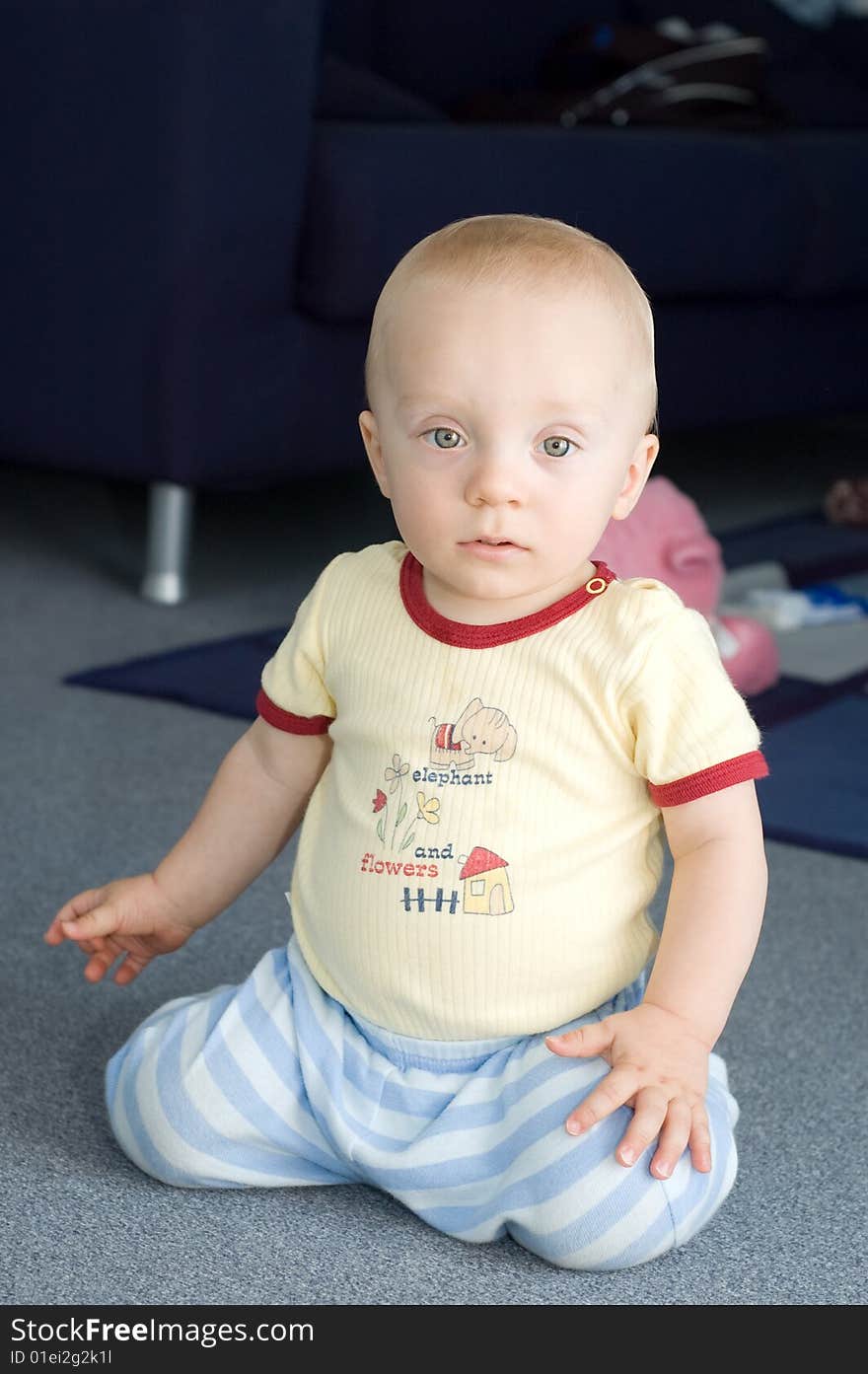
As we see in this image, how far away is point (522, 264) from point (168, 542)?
43.7 inches

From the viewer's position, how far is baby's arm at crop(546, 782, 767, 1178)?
2.31 feet

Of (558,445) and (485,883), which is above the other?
(558,445)

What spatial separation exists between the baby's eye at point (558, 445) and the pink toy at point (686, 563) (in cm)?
78

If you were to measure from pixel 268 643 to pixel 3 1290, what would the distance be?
101 cm

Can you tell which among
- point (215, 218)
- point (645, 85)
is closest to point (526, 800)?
point (215, 218)

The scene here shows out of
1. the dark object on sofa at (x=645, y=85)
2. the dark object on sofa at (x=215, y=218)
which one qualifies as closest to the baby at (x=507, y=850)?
the dark object on sofa at (x=215, y=218)

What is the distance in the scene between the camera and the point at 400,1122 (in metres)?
0.77

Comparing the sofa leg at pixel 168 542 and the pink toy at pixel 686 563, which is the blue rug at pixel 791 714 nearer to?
the pink toy at pixel 686 563

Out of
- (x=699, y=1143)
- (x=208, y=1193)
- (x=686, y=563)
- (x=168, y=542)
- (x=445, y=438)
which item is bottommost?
(x=168, y=542)

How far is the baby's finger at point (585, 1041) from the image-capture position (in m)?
0.71

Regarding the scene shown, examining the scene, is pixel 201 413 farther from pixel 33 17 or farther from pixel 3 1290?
pixel 3 1290

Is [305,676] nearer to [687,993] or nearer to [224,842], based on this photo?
[224,842]

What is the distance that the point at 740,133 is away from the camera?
2314 millimetres

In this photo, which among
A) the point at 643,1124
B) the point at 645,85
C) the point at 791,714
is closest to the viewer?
the point at 643,1124
